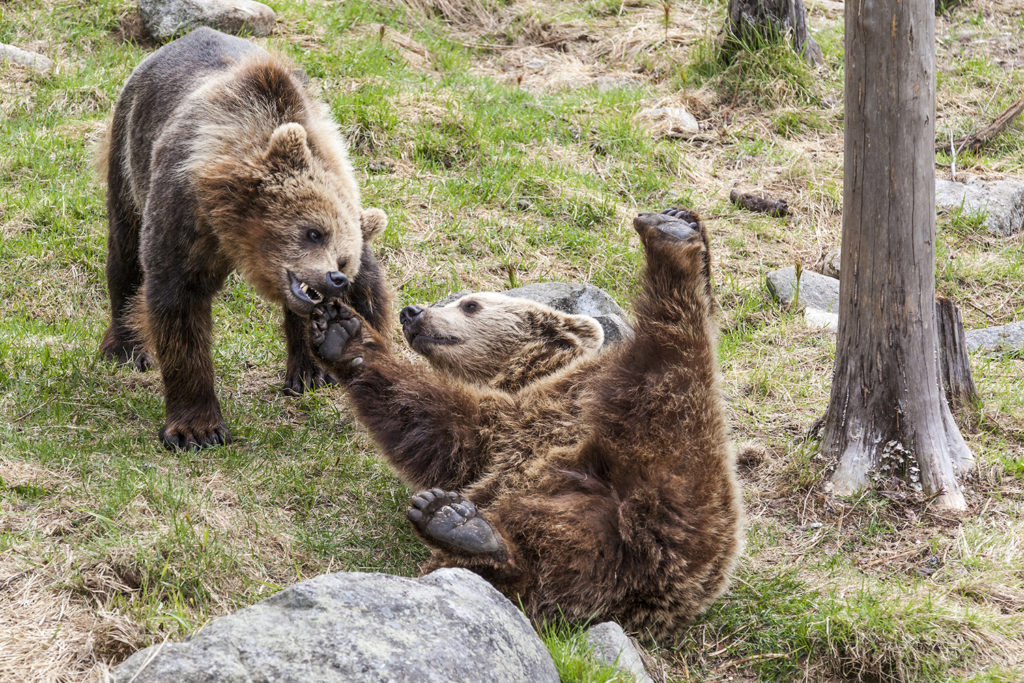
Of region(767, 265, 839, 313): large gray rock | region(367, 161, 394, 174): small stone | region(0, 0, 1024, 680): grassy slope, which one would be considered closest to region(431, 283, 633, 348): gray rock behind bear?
region(0, 0, 1024, 680): grassy slope

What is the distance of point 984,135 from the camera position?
967 centimetres

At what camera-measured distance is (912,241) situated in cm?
475

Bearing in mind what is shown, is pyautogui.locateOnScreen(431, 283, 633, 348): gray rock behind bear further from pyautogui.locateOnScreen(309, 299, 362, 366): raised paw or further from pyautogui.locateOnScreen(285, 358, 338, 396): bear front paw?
pyautogui.locateOnScreen(309, 299, 362, 366): raised paw

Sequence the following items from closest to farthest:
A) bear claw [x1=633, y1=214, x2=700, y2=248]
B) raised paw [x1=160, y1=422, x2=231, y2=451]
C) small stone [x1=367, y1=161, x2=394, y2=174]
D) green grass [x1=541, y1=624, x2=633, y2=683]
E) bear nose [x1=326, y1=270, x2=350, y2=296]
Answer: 1. green grass [x1=541, y1=624, x2=633, y2=683]
2. bear claw [x1=633, y1=214, x2=700, y2=248]
3. bear nose [x1=326, y1=270, x2=350, y2=296]
4. raised paw [x1=160, y1=422, x2=231, y2=451]
5. small stone [x1=367, y1=161, x2=394, y2=174]

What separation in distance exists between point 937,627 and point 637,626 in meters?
1.12

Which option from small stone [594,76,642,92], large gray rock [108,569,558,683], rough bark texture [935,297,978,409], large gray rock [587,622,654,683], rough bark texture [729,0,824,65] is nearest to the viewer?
large gray rock [108,569,558,683]

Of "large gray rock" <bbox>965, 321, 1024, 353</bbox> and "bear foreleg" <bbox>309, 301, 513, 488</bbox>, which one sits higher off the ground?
"bear foreleg" <bbox>309, 301, 513, 488</bbox>

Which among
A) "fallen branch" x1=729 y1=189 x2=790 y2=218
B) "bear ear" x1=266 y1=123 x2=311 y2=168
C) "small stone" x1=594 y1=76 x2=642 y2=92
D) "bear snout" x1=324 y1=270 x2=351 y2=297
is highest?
"bear ear" x1=266 y1=123 x2=311 y2=168

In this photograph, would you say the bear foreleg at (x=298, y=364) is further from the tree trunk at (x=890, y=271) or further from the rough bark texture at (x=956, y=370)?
the rough bark texture at (x=956, y=370)

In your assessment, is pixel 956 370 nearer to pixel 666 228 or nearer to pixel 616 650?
pixel 666 228

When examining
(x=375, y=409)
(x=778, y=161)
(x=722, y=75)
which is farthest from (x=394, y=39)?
(x=375, y=409)

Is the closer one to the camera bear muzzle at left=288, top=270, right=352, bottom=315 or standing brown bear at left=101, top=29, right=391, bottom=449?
bear muzzle at left=288, top=270, right=352, bottom=315

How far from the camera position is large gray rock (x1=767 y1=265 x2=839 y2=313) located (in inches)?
285

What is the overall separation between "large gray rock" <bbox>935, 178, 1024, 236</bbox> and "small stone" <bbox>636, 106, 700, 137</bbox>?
2274 mm
